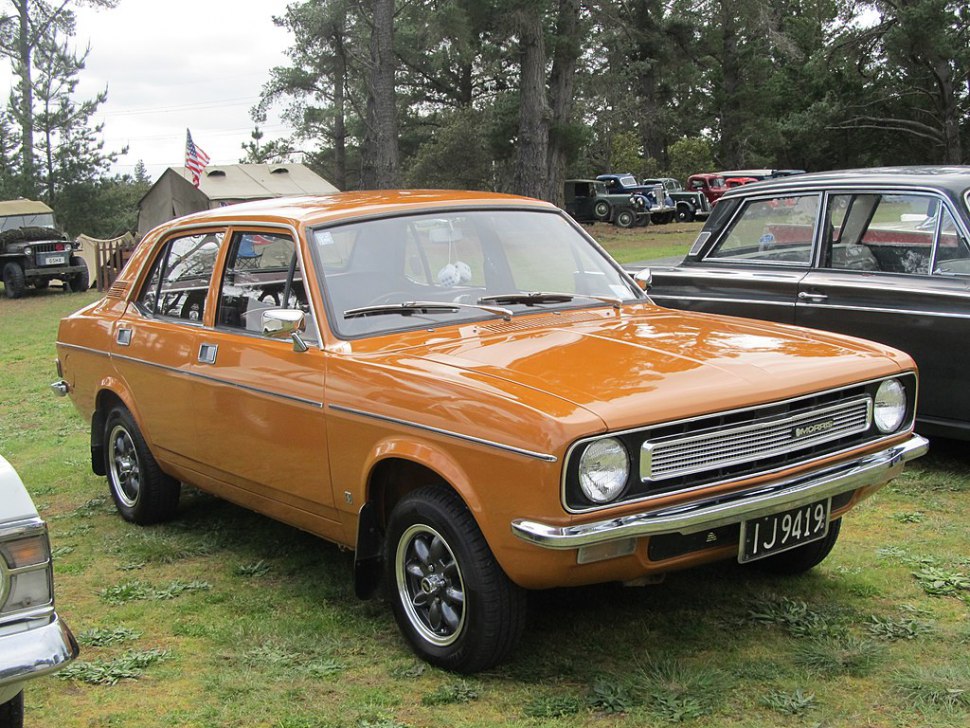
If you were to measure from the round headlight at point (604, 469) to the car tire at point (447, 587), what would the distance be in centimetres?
49

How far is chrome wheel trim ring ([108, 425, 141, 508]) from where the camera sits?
5945 mm

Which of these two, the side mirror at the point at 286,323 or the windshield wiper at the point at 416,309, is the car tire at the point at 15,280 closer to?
the side mirror at the point at 286,323

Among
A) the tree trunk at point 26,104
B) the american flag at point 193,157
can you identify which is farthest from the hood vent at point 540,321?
the tree trunk at point 26,104

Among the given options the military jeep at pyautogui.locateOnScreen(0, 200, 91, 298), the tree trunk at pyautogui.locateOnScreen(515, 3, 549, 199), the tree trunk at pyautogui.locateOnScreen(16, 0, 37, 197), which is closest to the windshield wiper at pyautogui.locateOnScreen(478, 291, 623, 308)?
the tree trunk at pyautogui.locateOnScreen(515, 3, 549, 199)

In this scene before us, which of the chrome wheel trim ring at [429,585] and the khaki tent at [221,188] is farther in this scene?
the khaki tent at [221,188]

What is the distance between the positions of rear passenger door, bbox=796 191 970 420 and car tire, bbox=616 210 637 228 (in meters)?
30.1

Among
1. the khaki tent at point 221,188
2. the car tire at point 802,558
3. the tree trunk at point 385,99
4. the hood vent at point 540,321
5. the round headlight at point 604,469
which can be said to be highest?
the tree trunk at point 385,99

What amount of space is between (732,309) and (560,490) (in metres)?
4.11

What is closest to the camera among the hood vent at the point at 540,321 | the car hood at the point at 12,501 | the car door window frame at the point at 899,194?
the car hood at the point at 12,501

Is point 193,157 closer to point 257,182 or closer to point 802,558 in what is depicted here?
point 257,182

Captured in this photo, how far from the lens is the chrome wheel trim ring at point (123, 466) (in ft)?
19.5

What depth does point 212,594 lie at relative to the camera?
480cm

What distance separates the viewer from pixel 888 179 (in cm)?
647

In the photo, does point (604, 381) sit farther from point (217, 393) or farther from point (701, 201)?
point (701, 201)
